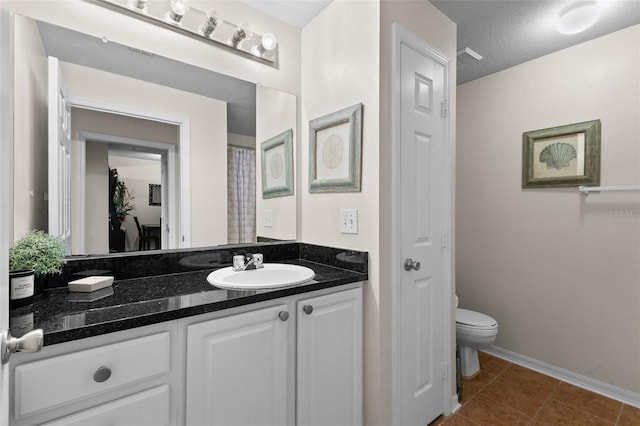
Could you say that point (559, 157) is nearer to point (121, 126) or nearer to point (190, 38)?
point (190, 38)

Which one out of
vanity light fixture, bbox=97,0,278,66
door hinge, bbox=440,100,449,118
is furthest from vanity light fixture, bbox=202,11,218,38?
door hinge, bbox=440,100,449,118

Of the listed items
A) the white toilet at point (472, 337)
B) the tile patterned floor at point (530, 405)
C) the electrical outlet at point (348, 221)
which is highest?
the electrical outlet at point (348, 221)

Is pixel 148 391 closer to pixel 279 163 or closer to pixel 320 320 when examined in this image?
pixel 320 320

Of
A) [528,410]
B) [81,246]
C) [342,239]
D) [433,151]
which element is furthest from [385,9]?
[528,410]

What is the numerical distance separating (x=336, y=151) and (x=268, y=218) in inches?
22.8

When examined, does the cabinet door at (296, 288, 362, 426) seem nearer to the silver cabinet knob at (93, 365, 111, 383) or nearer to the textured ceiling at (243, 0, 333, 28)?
the silver cabinet knob at (93, 365, 111, 383)

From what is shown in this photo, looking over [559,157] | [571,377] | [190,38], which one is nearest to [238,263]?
[190,38]

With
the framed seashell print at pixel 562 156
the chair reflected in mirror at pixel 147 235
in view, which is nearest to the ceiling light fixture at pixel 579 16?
the framed seashell print at pixel 562 156

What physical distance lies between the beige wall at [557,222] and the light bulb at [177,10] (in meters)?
2.32

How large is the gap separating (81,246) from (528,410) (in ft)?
8.43

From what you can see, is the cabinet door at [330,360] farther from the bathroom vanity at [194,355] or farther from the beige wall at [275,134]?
the beige wall at [275,134]

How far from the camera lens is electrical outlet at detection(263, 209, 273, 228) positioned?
186 cm

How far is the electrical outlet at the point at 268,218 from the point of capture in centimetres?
186

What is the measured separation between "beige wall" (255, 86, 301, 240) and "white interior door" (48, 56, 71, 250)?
0.88m
